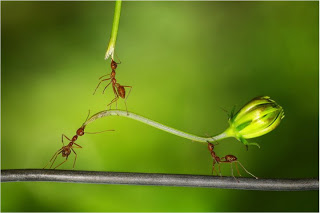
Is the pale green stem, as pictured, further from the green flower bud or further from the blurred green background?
the blurred green background

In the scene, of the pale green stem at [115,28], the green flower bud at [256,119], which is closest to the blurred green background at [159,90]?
the green flower bud at [256,119]

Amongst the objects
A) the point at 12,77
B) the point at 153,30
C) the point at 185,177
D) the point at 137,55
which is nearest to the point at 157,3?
the point at 153,30

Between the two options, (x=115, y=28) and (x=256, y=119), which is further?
(x=256, y=119)

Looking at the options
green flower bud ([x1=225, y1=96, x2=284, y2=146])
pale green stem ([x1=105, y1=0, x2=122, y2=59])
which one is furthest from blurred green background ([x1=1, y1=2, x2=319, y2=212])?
pale green stem ([x1=105, y1=0, x2=122, y2=59])

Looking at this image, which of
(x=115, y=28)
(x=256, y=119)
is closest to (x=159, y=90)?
(x=256, y=119)

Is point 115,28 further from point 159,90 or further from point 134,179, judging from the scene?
point 159,90

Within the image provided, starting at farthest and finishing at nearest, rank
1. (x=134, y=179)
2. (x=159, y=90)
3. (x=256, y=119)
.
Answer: (x=159, y=90), (x=256, y=119), (x=134, y=179)

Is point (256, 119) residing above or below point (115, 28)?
below

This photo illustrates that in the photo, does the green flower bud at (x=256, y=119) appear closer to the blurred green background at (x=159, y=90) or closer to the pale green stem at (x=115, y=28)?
the pale green stem at (x=115, y=28)
